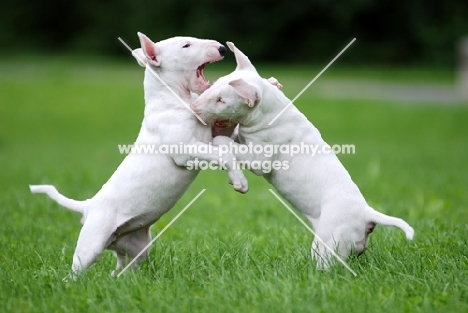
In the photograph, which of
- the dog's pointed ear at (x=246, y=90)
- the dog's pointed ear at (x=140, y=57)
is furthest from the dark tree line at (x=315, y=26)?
the dog's pointed ear at (x=246, y=90)

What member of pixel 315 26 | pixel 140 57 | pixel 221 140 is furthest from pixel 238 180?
pixel 315 26

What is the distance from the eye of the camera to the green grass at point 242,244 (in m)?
4.36

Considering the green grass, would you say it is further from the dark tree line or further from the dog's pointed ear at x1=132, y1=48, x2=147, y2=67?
the dark tree line

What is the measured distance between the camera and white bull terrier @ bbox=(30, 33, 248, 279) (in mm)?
4824

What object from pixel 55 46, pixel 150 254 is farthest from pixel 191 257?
pixel 55 46

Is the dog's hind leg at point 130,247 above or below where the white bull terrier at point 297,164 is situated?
below

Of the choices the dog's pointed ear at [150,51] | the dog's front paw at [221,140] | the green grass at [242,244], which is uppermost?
the dog's pointed ear at [150,51]

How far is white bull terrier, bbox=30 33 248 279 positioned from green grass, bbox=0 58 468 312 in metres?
0.23

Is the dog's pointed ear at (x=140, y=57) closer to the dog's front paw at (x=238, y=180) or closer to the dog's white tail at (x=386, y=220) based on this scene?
the dog's front paw at (x=238, y=180)

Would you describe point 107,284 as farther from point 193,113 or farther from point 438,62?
point 438,62

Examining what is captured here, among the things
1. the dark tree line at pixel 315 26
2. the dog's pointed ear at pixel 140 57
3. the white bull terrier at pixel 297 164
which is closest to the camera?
the white bull terrier at pixel 297 164

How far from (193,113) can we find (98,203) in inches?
33.2

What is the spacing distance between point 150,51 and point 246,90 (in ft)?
2.42

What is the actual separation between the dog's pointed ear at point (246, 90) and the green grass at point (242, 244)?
1.06 m
